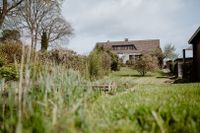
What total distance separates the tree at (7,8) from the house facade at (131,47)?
3487cm

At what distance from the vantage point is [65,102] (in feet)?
13.9

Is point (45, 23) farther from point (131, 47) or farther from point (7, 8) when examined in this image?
point (131, 47)

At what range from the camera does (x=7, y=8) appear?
24.5 metres

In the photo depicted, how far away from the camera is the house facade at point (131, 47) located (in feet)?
195

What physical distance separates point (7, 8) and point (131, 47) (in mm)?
38419

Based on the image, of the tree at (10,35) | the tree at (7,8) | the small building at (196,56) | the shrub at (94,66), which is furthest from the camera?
the tree at (10,35)

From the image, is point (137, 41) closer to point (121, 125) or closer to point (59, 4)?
point (59, 4)

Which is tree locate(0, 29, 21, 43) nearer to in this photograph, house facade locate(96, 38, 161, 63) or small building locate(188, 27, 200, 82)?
small building locate(188, 27, 200, 82)

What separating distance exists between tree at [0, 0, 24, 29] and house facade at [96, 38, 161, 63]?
34873 mm

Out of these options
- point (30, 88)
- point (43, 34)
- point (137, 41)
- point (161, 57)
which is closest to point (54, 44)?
point (43, 34)

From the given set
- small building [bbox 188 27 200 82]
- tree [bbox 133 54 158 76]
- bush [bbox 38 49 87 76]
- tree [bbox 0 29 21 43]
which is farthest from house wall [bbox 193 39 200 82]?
tree [bbox 0 29 21 43]

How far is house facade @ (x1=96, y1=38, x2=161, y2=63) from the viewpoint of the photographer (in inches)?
2339

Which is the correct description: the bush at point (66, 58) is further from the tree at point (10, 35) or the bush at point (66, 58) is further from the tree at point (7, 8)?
the tree at point (10, 35)

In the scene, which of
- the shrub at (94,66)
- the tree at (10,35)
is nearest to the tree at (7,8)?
the tree at (10,35)
